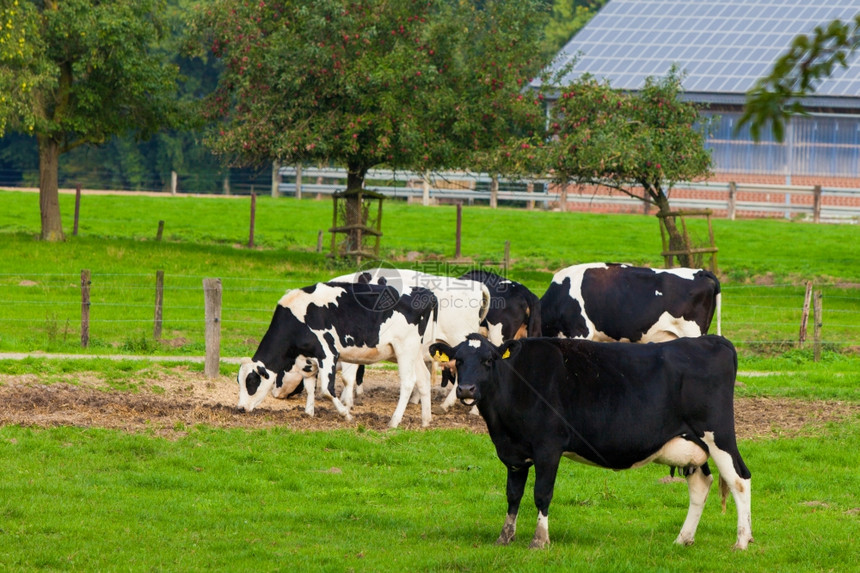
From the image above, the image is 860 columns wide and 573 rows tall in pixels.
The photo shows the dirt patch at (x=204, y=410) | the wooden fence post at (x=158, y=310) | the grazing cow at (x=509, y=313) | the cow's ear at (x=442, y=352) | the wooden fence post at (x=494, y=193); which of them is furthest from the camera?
the wooden fence post at (x=494, y=193)

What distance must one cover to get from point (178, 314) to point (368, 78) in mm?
7181

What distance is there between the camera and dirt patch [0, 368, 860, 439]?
1276 centimetres

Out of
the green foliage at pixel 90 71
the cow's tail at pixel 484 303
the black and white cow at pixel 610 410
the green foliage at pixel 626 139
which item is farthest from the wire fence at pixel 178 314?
the black and white cow at pixel 610 410

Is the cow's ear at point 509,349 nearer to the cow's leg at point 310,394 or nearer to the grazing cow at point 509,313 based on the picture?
the cow's leg at point 310,394

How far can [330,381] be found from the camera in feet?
45.0

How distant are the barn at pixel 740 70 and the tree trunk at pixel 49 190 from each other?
1947 centimetres

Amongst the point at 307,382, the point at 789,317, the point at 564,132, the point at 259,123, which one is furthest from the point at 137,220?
the point at 307,382

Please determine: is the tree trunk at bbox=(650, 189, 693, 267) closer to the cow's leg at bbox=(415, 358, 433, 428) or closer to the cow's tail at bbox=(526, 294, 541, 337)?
the cow's tail at bbox=(526, 294, 541, 337)

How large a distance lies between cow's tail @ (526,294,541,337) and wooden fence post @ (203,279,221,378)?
4.31m

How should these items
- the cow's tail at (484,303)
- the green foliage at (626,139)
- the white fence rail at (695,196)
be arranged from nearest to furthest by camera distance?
the cow's tail at (484,303) < the green foliage at (626,139) < the white fence rail at (695,196)

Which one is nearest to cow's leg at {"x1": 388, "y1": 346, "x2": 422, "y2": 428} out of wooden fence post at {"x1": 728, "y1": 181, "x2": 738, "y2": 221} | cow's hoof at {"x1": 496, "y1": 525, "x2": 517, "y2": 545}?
cow's hoof at {"x1": 496, "y1": 525, "x2": 517, "y2": 545}

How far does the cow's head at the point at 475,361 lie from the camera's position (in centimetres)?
854

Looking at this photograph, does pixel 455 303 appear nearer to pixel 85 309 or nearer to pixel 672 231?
pixel 85 309

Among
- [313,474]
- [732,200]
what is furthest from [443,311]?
[732,200]
